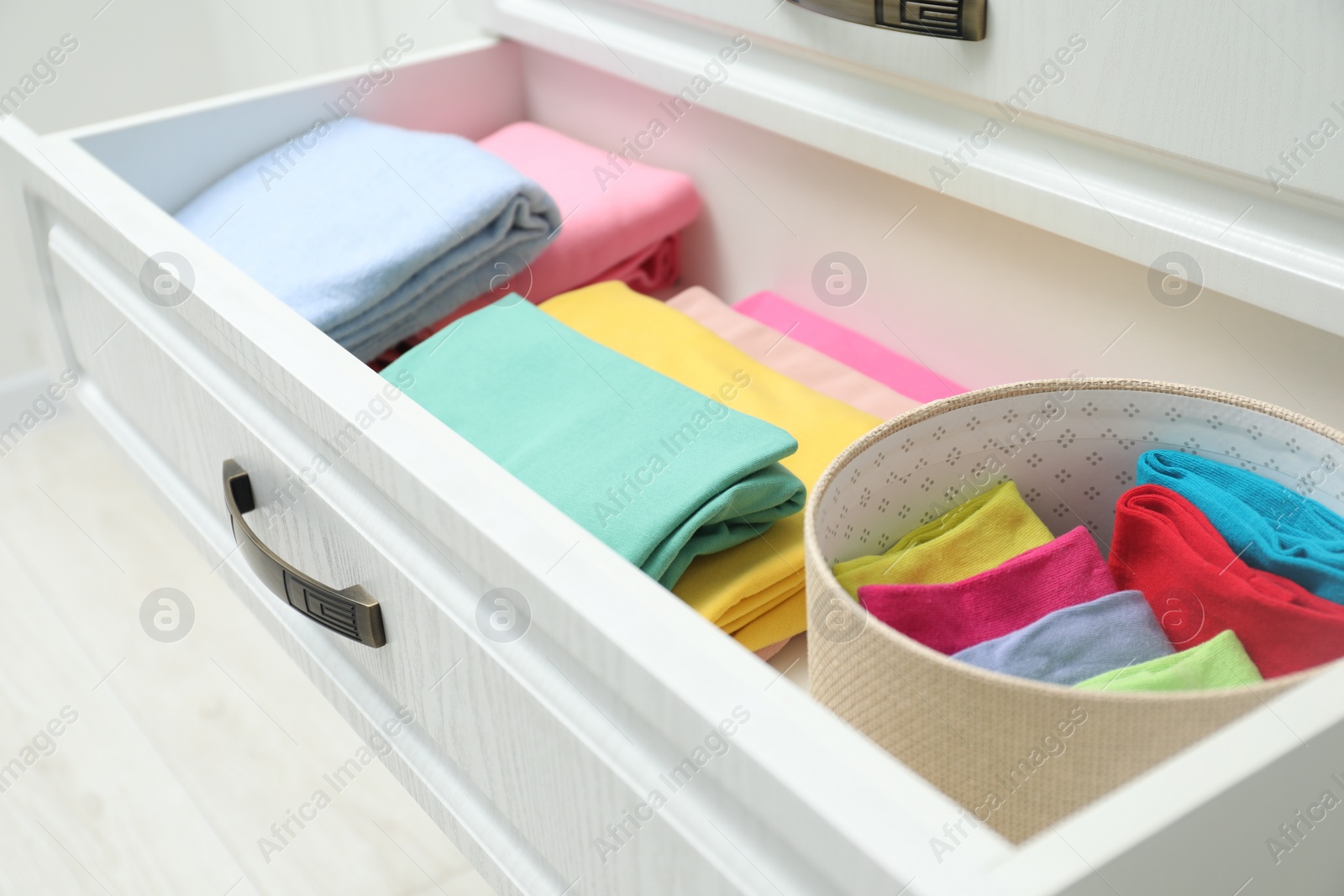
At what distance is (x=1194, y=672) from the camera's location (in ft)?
1.11

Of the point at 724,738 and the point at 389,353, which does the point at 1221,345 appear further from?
the point at 389,353

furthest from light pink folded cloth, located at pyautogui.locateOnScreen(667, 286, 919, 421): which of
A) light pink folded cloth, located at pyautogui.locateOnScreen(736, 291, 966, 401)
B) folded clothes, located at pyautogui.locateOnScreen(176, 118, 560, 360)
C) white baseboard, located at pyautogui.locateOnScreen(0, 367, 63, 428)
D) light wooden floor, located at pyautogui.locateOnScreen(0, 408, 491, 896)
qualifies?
white baseboard, located at pyautogui.locateOnScreen(0, 367, 63, 428)

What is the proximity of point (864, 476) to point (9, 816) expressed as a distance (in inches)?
31.2

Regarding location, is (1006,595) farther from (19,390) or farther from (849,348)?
(19,390)

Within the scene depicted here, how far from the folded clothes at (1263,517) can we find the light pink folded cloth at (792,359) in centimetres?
19

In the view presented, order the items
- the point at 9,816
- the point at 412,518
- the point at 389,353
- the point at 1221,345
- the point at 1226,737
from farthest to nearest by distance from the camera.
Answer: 1. the point at 9,816
2. the point at 389,353
3. the point at 1221,345
4. the point at 412,518
5. the point at 1226,737

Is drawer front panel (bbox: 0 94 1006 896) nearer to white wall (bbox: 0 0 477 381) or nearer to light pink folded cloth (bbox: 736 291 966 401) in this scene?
light pink folded cloth (bbox: 736 291 966 401)

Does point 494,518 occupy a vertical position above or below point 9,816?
above

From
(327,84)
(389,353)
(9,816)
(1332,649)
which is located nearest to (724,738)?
(1332,649)

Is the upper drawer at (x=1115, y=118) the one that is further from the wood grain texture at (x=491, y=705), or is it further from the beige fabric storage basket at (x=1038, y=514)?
the wood grain texture at (x=491, y=705)

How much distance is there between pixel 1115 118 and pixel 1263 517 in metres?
0.18

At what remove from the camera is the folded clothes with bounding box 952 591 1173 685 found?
36 centimetres

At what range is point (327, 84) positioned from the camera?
80 centimetres

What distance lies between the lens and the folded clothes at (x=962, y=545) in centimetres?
42
